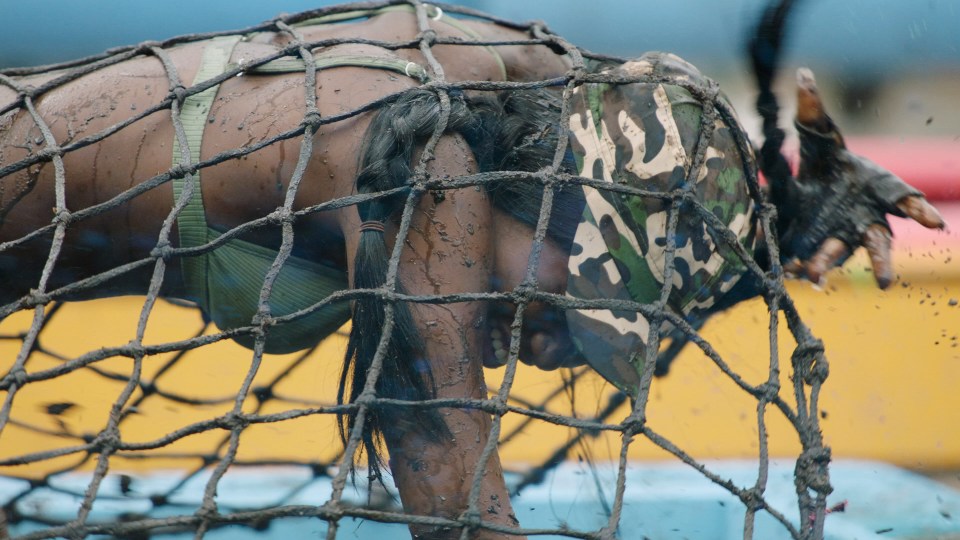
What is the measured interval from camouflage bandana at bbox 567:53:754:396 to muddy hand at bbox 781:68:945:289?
12cm

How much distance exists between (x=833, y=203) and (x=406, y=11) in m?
0.47

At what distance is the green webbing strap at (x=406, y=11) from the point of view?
96 centimetres

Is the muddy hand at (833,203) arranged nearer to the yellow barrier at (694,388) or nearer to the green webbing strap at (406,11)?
the green webbing strap at (406,11)

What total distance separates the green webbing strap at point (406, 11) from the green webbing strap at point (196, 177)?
0.54ft

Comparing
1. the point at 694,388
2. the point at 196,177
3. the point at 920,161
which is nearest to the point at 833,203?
the point at 196,177

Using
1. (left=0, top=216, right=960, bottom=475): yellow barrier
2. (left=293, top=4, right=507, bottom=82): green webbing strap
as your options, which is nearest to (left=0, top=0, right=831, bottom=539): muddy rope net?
(left=293, top=4, right=507, bottom=82): green webbing strap

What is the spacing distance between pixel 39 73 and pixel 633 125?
0.60 m

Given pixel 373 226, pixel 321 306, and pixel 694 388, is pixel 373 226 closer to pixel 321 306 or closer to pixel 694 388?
pixel 321 306

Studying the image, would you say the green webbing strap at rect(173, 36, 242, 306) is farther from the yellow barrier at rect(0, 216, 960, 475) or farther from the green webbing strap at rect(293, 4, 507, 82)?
the yellow barrier at rect(0, 216, 960, 475)

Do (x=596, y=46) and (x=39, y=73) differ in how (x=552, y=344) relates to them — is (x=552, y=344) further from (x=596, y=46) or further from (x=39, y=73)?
(x=596, y=46)

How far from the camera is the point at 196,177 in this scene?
82cm

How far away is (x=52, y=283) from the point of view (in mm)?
906

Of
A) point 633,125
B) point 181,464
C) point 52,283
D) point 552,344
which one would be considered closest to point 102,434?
point 52,283

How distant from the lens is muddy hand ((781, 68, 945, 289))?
2.91 feet
